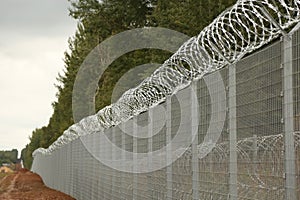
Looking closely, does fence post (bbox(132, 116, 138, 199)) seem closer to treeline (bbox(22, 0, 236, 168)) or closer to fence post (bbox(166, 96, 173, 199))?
fence post (bbox(166, 96, 173, 199))

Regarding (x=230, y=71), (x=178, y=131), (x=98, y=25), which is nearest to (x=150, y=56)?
(x=98, y=25)

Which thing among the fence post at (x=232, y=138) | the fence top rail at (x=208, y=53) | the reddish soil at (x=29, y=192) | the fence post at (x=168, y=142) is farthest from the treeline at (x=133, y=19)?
the fence post at (x=232, y=138)

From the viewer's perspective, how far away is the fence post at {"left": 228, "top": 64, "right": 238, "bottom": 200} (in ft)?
18.9

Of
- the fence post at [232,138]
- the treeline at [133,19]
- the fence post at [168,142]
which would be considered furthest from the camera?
the treeline at [133,19]

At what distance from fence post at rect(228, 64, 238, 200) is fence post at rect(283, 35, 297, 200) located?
1111 mm

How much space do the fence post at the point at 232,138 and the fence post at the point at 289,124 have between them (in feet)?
3.65

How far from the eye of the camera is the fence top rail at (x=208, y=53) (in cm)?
497

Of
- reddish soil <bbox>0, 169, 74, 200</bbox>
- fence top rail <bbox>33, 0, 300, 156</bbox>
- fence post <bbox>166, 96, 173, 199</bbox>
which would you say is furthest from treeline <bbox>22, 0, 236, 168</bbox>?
fence post <bbox>166, 96, 173, 199</bbox>

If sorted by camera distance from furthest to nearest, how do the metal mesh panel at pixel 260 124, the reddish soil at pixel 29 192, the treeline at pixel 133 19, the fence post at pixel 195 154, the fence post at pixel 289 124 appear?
the reddish soil at pixel 29 192, the treeline at pixel 133 19, the fence post at pixel 195 154, the metal mesh panel at pixel 260 124, the fence post at pixel 289 124

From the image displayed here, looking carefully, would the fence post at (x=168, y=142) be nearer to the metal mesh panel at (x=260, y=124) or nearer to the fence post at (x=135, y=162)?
the fence post at (x=135, y=162)

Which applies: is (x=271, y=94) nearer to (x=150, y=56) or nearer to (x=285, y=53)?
(x=285, y=53)

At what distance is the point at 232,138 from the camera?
5828 millimetres

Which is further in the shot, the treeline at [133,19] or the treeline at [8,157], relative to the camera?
the treeline at [8,157]

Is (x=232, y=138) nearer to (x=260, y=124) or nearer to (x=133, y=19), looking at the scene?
(x=260, y=124)
